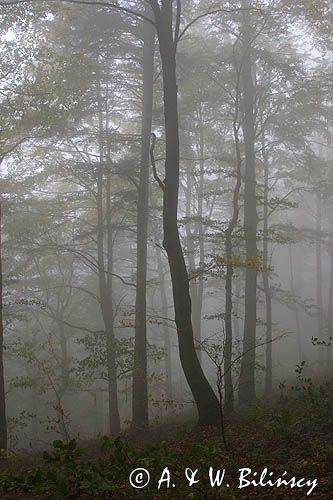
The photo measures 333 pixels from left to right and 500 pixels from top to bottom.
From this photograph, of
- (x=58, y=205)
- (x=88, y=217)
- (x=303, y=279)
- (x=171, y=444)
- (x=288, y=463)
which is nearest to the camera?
(x=288, y=463)

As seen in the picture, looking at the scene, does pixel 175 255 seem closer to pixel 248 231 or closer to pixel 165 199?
pixel 165 199

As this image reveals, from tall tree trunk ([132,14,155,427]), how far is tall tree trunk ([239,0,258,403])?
257 centimetres

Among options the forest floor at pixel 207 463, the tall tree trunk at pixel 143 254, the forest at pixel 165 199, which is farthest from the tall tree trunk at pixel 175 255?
the tall tree trunk at pixel 143 254

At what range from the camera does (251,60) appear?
14.0m

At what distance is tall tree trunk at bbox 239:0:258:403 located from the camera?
12445 millimetres

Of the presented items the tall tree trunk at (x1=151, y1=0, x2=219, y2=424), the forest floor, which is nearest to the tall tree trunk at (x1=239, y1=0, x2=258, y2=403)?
the forest floor

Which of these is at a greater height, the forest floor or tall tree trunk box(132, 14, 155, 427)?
tall tree trunk box(132, 14, 155, 427)

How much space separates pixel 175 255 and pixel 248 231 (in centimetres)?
473

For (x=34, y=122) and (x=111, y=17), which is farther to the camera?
(x=111, y=17)

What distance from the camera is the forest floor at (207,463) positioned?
160 inches

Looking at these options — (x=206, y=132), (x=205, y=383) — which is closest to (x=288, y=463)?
(x=205, y=383)

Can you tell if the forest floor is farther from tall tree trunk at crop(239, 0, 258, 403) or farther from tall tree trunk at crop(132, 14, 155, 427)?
tall tree trunk at crop(239, 0, 258, 403)

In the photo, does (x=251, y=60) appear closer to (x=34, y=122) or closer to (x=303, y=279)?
(x=34, y=122)

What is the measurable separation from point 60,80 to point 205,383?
297 inches
